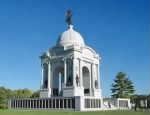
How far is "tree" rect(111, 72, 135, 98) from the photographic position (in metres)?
77.4

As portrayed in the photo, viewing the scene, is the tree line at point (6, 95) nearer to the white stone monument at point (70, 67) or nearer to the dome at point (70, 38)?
the white stone monument at point (70, 67)

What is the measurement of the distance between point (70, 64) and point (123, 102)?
20015mm

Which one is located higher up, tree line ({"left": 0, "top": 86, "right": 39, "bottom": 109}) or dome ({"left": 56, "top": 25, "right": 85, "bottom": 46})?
dome ({"left": 56, "top": 25, "right": 85, "bottom": 46})

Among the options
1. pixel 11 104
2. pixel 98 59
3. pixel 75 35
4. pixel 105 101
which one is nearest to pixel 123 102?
pixel 105 101

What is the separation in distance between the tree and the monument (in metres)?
5.61

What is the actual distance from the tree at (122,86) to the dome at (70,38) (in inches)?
736

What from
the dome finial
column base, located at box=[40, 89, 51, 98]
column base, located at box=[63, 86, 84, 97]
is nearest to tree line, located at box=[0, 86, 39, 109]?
column base, located at box=[40, 89, 51, 98]

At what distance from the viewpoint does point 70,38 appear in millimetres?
69188

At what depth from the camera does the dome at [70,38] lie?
68.1 meters

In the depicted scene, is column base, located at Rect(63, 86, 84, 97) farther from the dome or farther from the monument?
the dome

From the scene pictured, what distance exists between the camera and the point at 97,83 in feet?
230

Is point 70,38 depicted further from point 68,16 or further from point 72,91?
point 72,91

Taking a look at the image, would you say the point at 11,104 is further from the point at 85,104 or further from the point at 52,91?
the point at 85,104

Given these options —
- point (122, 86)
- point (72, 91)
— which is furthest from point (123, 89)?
point (72, 91)
